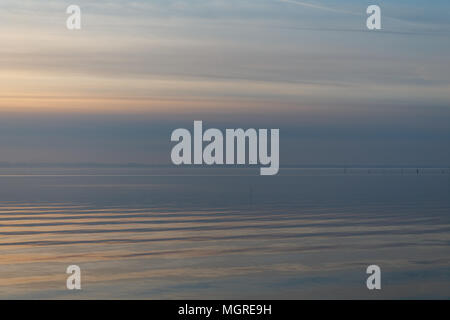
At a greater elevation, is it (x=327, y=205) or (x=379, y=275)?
(x=327, y=205)

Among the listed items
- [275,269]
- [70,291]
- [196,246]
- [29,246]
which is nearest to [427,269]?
[275,269]

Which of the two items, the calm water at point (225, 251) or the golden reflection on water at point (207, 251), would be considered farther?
the golden reflection on water at point (207, 251)

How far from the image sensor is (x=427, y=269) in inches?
842

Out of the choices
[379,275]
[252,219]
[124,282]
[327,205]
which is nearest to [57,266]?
[124,282]

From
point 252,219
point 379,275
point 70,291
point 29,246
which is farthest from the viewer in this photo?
point 252,219

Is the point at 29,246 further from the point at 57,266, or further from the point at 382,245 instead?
the point at 382,245

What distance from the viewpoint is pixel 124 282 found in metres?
19.6

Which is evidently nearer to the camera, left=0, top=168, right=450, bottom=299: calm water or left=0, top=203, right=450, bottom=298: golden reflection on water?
left=0, top=168, right=450, bottom=299: calm water

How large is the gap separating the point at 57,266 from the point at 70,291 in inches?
146

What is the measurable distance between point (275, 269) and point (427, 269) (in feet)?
14.2

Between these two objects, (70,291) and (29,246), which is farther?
(29,246)

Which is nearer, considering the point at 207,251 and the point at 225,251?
the point at 225,251
